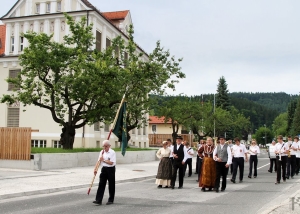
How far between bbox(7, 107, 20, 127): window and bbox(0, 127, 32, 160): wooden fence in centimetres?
2008

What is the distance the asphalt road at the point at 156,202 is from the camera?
400 inches

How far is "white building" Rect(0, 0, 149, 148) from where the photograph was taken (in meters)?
40.1

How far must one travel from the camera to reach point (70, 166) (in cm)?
2428

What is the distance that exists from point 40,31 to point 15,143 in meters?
22.1

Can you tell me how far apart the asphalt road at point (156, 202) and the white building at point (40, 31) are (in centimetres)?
2561

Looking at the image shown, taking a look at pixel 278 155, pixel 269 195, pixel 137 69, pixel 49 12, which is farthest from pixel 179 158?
pixel 49 12

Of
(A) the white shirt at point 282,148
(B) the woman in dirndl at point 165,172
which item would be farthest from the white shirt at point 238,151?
(B) the woman in dirndl at point 165,172

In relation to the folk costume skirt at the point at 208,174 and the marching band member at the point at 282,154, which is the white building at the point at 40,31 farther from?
the folk costume skirt at the point at 208,174

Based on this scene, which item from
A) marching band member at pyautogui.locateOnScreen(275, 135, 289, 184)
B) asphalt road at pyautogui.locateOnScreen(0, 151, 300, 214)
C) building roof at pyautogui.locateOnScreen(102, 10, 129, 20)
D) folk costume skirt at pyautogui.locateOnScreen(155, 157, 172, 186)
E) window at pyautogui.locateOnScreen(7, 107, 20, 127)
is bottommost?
asphalt road at pyautogui.locateOnScreen(0, 151, 300, 214)

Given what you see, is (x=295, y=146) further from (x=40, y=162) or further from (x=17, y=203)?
(x=17, y=203)

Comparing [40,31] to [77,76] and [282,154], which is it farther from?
[282,154]

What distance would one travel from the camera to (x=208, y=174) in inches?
572

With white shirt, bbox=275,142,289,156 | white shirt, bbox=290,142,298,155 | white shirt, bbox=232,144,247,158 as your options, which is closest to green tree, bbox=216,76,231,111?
white shirt, bbox=290,142,298,155

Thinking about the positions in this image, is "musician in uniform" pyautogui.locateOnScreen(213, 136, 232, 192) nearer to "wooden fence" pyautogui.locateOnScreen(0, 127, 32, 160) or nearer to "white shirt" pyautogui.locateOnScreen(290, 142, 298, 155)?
"white shirt" pyautogui.locateOnScreen(290, 142, 298, 155)
